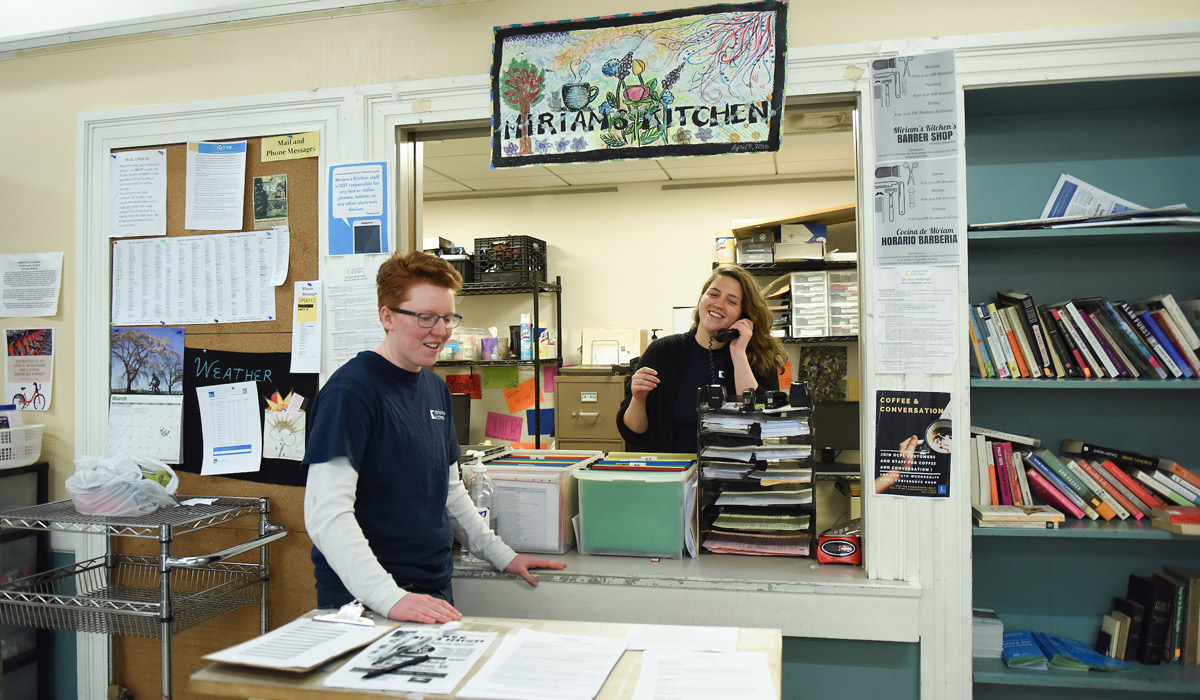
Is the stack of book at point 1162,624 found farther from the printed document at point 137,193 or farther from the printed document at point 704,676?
the printed document at point 137,193

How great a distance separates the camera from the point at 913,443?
6.50 ft

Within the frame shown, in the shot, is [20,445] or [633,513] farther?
[20,445]

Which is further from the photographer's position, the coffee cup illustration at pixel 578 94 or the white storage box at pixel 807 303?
the white storage box at pixel 807 303

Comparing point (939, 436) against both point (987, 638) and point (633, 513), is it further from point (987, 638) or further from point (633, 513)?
point (633, 513)

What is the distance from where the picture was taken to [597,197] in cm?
535

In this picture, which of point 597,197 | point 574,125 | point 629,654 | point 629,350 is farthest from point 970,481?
point 597,197

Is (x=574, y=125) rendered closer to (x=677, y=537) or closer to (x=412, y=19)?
(x=412, y=19)

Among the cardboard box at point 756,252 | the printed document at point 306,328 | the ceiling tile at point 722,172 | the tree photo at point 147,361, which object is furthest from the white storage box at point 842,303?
the tree photo at point 147,361

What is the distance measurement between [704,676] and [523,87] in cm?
Result: 172

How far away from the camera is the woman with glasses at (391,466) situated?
155cm

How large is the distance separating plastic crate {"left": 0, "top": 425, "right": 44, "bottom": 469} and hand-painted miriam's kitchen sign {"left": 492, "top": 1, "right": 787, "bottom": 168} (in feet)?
5.98

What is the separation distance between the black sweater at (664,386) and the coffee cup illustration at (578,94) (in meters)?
0.92

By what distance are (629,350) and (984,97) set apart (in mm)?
3240

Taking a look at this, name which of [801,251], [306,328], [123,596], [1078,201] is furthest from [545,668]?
[801,251]
